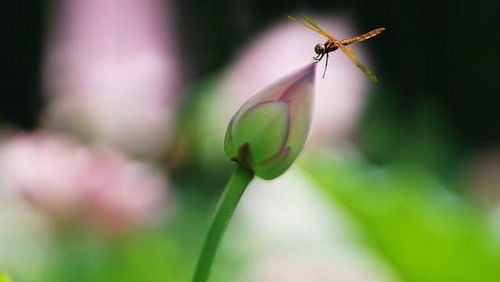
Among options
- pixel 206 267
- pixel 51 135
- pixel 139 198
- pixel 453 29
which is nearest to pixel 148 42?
pixel 51 135

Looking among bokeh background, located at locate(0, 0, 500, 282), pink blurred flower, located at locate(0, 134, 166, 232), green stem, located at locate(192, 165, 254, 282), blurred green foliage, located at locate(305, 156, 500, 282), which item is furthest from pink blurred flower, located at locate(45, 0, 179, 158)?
green stem, located at locate(192, 165, 254, 282)

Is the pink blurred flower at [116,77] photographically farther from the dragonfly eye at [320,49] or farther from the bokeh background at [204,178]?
the dragonfly eye at [320,49]

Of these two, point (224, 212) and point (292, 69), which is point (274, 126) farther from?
point (292, 69)

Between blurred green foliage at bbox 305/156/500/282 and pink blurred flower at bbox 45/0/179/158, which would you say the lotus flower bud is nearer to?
blurred green foliage at bbox 305/156/500/282

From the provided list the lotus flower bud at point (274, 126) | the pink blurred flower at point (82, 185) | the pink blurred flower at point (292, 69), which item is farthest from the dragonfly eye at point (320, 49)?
the pink blurred flower at point (292, 69)

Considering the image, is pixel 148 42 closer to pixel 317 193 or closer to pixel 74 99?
pixel 74 99

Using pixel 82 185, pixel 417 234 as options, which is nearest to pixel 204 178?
pixel 82 185
